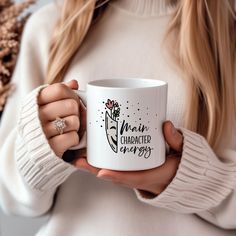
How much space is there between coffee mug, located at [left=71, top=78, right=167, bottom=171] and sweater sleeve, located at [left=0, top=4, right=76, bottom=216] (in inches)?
4.2

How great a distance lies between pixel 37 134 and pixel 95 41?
11.8 inches

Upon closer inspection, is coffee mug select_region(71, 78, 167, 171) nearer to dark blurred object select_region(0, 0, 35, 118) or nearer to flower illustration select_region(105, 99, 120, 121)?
flower illustration select_region(105, 99, 120, 121)

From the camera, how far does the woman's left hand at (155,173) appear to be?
0.67 meters

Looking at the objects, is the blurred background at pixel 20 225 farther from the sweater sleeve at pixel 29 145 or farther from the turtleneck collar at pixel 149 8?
the turtleneck collar at pixel 149 8

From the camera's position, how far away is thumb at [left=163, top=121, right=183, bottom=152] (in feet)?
2.22

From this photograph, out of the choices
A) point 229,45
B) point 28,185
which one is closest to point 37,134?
point 28,185

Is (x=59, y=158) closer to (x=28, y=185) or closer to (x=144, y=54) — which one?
(x=28, y=185)

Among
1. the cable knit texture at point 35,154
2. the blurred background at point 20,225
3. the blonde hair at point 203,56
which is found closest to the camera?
the cable knit texture at point 35,154

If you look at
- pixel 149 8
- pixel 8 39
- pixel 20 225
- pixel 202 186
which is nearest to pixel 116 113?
pixel 202 186

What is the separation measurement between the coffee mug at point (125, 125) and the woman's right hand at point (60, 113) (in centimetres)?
5

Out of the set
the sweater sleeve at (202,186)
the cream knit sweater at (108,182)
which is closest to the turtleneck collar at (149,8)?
the cream knit sweater at (108,182)

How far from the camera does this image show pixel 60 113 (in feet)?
2.32

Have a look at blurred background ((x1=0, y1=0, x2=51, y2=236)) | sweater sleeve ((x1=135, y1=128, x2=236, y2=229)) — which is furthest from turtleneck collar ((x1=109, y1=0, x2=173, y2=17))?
blurred background ((x1=0, y1=0, x2=51, y2=236))

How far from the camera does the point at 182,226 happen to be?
35.4 inches
